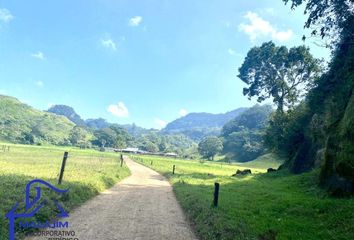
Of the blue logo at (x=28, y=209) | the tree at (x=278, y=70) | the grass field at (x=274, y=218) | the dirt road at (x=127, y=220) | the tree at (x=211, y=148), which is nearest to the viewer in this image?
the blue logo at (x=28, y=209)

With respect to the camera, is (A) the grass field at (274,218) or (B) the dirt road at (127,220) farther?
(A) the grass field at (274,218)

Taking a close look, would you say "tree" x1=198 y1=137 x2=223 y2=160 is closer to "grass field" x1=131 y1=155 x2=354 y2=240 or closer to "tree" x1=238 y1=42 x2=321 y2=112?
"tree" x1=238 y1=42 x2=321 y2=112

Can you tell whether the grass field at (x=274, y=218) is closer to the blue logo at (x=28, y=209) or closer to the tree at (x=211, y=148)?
the blue logo at (x=28, y=209)

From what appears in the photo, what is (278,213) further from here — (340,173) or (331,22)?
(331,22)

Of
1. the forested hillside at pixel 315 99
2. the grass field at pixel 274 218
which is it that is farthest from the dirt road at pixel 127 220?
the forested hillside at pixel 315 99

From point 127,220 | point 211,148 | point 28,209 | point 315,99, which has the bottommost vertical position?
point 127,220

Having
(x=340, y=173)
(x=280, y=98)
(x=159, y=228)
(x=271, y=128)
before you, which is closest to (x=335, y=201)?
(x=340, y=173)

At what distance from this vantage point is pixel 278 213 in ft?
48.5

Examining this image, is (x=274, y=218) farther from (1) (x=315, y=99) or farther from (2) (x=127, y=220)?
(1) (x=315, y=99)

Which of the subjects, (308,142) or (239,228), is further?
(308,142)

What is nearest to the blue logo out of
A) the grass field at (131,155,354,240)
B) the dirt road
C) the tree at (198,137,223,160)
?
the dirt road

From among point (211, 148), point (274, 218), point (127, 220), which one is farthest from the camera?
point (211, 148)

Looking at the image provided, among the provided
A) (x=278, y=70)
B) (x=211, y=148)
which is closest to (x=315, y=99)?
(x=278, y=70)

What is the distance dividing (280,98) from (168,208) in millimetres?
42229
